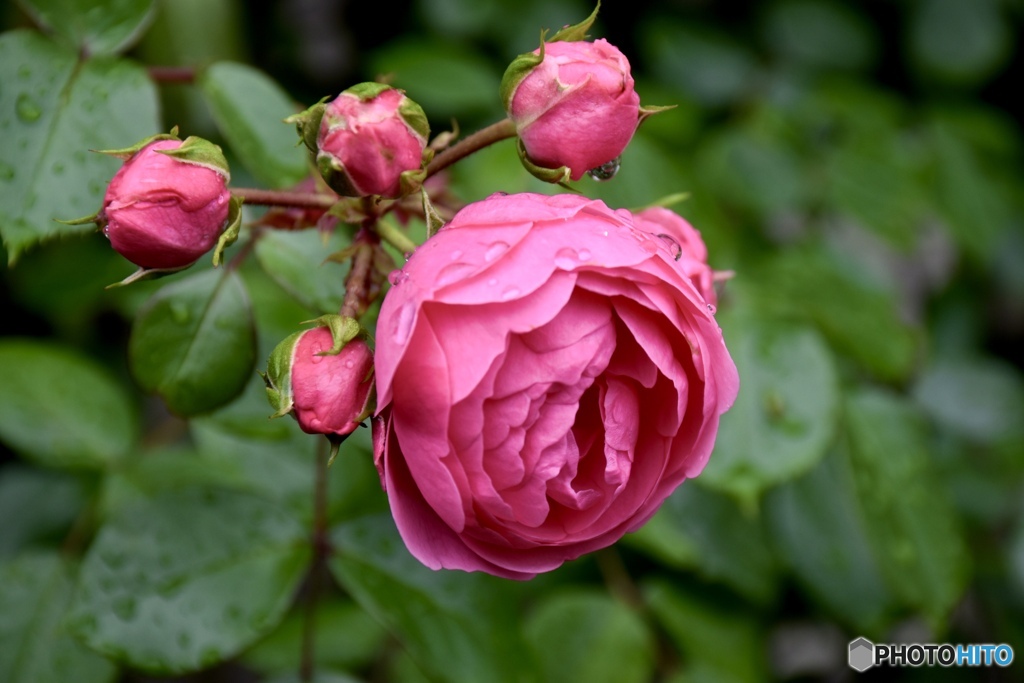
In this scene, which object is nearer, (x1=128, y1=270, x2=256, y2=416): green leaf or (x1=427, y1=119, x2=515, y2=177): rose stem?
(x1=427, y1=119, x2=515, y2=177): rose stem

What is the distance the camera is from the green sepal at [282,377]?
65cm

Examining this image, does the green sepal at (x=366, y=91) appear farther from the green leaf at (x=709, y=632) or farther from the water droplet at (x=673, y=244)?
the green leaf at (x=709, y=632)

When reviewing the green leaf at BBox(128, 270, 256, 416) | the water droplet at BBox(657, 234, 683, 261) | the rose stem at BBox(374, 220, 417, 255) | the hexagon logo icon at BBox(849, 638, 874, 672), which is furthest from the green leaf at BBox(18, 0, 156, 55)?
the hexagon logo icon at BBox(849, 638, 874, 672)

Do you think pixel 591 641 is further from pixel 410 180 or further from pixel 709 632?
pixel 410 180

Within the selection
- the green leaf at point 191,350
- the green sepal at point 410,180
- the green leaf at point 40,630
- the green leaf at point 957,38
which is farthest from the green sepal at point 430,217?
the green leaf at point 957,38

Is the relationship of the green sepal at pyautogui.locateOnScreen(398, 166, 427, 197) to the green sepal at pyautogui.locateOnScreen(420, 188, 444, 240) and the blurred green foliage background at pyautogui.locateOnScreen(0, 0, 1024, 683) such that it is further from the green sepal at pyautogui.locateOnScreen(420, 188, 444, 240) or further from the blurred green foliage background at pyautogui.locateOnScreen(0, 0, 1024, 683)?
the blurred green foliage background at pyautogui.locateOnScreen(0, 0, 1024, 683)

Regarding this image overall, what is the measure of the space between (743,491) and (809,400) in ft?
0.62

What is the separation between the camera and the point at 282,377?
66cm

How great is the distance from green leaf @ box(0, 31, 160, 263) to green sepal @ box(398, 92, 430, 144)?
1.13 feet

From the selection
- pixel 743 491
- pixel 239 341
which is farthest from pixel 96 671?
pixel 743 491

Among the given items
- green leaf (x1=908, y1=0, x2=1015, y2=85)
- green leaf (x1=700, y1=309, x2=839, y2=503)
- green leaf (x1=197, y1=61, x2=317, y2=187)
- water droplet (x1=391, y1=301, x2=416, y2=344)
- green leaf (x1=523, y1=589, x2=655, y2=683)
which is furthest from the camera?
green leaf (x1=908, y1=0, x2=1015, y2=85)

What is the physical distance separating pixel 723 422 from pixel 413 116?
26.8 inches

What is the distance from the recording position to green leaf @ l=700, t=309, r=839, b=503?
1149 mm

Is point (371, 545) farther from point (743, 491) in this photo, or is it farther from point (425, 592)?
point (743, 491)
